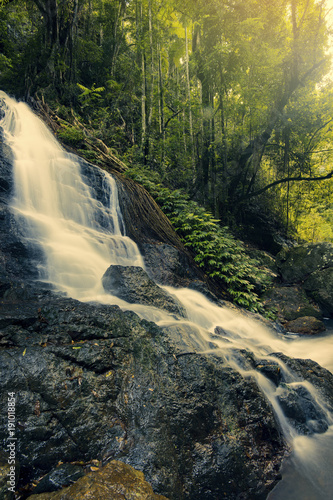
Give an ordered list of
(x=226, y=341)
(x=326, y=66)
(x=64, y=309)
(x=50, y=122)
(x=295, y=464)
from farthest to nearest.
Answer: (x=326, y=66) → (x=50, y=122) → (x=226, y=341) → (x=64, y=309) → (x=295, y=464)

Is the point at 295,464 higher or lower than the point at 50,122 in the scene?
lower

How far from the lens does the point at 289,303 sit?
8719mm

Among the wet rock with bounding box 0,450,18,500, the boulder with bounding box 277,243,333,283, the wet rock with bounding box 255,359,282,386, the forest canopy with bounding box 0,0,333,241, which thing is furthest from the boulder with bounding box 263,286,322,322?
the wet rock with bounding box 0,450,18,500

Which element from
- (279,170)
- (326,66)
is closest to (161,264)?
(279,170)

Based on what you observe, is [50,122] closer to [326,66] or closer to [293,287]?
[293,287]

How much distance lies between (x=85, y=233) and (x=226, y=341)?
15.1 ft

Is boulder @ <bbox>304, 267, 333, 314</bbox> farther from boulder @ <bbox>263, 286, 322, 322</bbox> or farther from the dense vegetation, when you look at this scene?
the dense vegetation

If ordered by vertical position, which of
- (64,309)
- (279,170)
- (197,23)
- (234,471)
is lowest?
(234,471)

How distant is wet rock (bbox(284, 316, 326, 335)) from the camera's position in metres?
7.43

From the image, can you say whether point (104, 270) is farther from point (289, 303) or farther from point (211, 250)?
point (289, 303)

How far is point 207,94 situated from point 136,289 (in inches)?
486

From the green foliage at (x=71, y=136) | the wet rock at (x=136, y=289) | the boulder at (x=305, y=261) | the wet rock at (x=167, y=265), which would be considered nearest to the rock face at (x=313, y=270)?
the boulder at (x=305, y=261)

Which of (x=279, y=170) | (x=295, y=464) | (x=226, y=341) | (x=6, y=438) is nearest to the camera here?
(x=6, y=438)

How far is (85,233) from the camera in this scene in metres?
7.06
